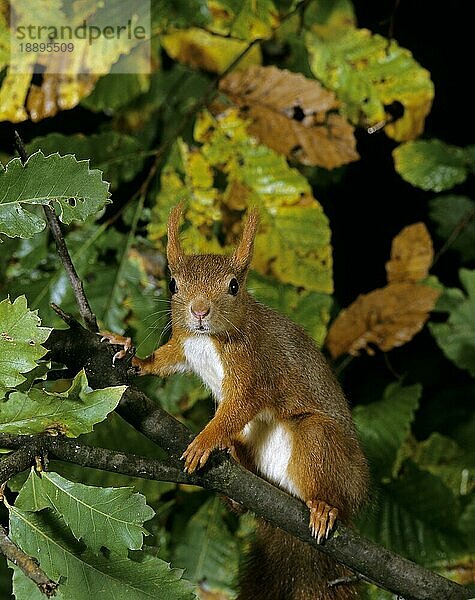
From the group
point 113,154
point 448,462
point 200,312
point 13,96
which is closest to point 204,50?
Answer: point 113,154

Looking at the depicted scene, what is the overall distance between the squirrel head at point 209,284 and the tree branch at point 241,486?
0.78 ft

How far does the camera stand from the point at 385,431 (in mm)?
1901

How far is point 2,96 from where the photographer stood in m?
1.72

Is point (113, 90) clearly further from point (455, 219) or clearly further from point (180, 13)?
point (455, 219)

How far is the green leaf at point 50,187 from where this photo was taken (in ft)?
3.12

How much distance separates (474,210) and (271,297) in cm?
73

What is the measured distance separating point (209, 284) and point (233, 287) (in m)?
0.05

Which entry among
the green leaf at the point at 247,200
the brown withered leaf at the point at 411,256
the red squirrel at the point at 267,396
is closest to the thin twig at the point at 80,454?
the red squirrel at the point at 267,396

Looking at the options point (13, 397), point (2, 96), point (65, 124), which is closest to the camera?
point (13, 397)

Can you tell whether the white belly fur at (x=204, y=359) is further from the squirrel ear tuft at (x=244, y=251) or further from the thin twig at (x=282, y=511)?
the thin twig at (x=282, y=511)

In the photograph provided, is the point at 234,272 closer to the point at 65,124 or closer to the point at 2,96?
the point at 2,96

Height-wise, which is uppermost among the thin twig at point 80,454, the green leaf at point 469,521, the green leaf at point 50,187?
the green leaf at point 50,187

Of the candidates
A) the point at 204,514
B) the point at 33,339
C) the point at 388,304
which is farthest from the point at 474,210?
the point at 33,339

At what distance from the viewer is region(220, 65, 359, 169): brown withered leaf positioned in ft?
5.93
